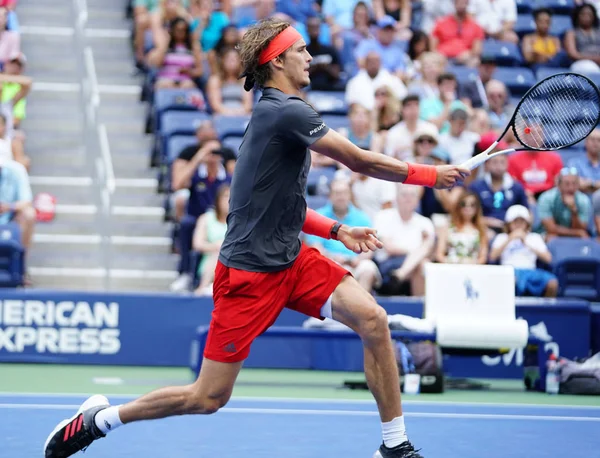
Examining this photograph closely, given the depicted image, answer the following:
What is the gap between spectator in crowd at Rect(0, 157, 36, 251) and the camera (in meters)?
10.2

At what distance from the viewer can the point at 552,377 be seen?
8414mm

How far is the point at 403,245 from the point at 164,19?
4.54m

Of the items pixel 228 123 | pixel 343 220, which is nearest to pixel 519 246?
pixel 343 220

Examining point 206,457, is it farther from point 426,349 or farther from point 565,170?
point 565,170

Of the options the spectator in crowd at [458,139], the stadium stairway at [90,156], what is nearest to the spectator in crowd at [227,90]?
the stadium stairway at [90,156]

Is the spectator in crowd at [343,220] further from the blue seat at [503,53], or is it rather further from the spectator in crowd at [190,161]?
the blue seat at [503,53]

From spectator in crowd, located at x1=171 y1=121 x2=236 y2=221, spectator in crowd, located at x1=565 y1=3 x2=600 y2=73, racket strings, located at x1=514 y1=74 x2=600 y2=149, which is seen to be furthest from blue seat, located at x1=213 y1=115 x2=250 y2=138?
racket strings, located at x1=514 y1=74 x2=600 y2=149

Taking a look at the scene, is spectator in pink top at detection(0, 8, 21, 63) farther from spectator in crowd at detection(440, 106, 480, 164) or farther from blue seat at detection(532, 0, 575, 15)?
blue seat at detection(532, 0, 575, 15)

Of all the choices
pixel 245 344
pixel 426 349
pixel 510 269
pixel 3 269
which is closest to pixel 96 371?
→ pixel 3 269

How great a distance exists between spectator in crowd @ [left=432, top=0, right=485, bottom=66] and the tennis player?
9031 millimetres

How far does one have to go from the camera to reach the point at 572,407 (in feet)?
25.2

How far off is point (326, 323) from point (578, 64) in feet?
21.6

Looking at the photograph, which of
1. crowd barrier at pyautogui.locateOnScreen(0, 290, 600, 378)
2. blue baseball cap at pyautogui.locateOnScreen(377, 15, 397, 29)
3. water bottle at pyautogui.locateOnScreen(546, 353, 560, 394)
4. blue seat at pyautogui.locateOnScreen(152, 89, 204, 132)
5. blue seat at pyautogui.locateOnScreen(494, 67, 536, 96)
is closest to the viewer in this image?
water bottle at pyautogui.locateOnScreen(546, 353, 560, 394)

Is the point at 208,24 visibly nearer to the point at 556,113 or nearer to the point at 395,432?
the point at 556,113
